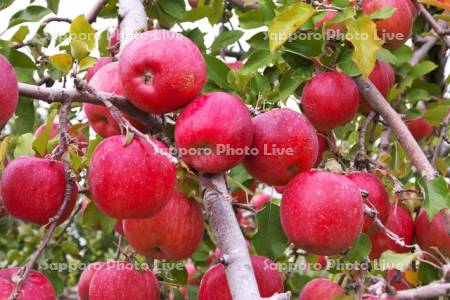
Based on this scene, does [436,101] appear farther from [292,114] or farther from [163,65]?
[163,65]

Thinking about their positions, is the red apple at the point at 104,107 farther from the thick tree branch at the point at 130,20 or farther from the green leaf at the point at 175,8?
the green leaf at the point at 175,8

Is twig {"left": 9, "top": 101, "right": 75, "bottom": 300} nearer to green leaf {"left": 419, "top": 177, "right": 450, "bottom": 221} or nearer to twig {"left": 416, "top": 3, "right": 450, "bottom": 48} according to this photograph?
green leaf {"left": 419, "top": 177, "right": 450, "bottom": 221}

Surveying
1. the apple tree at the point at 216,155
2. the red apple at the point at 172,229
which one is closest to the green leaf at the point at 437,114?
the apple tree at the point at 216,155

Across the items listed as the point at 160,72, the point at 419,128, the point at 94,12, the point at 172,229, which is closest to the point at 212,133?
the point at 160,72

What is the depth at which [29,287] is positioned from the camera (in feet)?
3.94

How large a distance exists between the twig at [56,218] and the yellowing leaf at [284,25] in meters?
0.48

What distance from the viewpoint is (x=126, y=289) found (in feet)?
4.99

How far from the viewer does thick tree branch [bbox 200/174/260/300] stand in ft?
3.67

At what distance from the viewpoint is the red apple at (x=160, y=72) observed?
1225mm

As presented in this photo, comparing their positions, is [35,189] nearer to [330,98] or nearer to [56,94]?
[56,94]

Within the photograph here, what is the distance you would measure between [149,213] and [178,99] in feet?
0.76

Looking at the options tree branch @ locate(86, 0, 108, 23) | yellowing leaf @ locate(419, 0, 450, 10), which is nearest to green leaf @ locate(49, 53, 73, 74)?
tree branch @ locate(86, 0, 108, 23)

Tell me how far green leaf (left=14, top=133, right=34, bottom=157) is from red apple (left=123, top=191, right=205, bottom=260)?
0.42 metres

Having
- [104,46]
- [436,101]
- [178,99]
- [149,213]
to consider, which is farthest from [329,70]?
[436,101]
